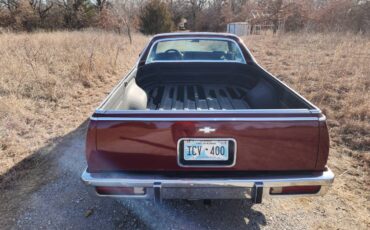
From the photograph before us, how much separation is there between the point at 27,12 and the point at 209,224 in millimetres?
34402

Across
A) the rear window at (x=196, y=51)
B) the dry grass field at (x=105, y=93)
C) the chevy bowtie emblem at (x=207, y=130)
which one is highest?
the rear window at (x=196, y=51)

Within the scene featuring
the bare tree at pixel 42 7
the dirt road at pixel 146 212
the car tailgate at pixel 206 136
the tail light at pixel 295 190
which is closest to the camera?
the car tailgate at pixel 206 136

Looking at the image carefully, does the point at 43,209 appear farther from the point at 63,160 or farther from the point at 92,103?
the point at 92,103

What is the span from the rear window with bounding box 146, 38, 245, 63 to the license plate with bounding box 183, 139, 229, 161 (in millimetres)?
2378

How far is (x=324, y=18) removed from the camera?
852 inches

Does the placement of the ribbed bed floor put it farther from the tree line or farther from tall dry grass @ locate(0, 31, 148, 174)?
the tree line

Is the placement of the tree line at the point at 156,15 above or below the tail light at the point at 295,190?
above

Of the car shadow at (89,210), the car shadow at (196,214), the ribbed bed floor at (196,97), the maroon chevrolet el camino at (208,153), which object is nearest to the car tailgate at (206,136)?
the maroon chevrolet el camino at (208,153)

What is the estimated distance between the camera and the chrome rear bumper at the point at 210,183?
2.02 m

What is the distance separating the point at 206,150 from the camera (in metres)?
2.06

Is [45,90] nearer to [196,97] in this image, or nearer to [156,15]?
[196,97]

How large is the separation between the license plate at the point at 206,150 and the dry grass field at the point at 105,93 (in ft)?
4.03

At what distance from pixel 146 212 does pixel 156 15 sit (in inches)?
1147

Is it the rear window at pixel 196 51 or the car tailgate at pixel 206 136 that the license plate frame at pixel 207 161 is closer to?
the car tailgate at pixel 206 136
